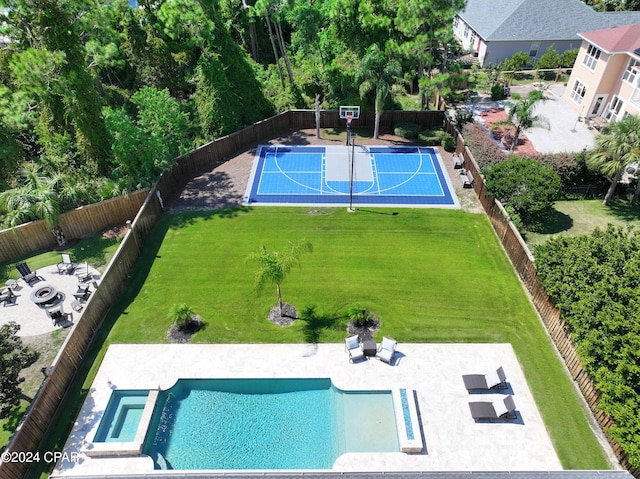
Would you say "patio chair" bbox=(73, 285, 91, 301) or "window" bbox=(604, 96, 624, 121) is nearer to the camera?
"patio chair" bbox=(73, 285, 91, 301)

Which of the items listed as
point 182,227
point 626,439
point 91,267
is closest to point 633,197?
point 626,439

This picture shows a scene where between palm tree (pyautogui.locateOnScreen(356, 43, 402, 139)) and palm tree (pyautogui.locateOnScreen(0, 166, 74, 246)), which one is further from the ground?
Answer: palm tree (pyautogui.locateOnScreen(356, 43, 402, 139))

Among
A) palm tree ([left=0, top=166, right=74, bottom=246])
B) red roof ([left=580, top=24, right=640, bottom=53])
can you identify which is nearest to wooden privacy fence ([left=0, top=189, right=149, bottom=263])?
palm tree ([left=0, top=166, right=74, bottom=246])

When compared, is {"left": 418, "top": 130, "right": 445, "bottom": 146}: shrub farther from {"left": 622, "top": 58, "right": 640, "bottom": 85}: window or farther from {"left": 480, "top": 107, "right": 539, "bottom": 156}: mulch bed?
{"left": 622, "top": 58, "right": 640, "bottom": 85}: window

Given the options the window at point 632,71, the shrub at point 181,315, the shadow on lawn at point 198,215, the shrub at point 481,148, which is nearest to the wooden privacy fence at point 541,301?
the shrub at point 481,148

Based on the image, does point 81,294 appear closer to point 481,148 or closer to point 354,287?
point 354,287

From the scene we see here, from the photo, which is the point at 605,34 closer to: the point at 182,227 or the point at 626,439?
the point at 626,439

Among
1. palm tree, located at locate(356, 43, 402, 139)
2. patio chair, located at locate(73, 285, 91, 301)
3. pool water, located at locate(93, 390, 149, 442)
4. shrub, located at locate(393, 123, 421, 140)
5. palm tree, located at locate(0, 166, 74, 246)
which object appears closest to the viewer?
pool water, located at locate(93, 390, 149, 442)

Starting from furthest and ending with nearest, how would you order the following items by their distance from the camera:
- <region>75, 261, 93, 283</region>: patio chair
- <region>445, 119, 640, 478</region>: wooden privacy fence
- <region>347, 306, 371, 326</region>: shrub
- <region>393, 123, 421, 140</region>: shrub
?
<region>393, 123, 421, 140</region>: shrub, <region>75, 261, 93, 283</region>: patio chair, <region>347, 306, 371, 326</region>: shrub, <region>445, 119, 640, 478</region>: wooden privacy fence

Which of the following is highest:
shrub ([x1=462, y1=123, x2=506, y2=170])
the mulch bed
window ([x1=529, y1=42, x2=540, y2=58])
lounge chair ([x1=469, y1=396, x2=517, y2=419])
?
window ([x1=529, y1=42, x2=540, y2=58])
